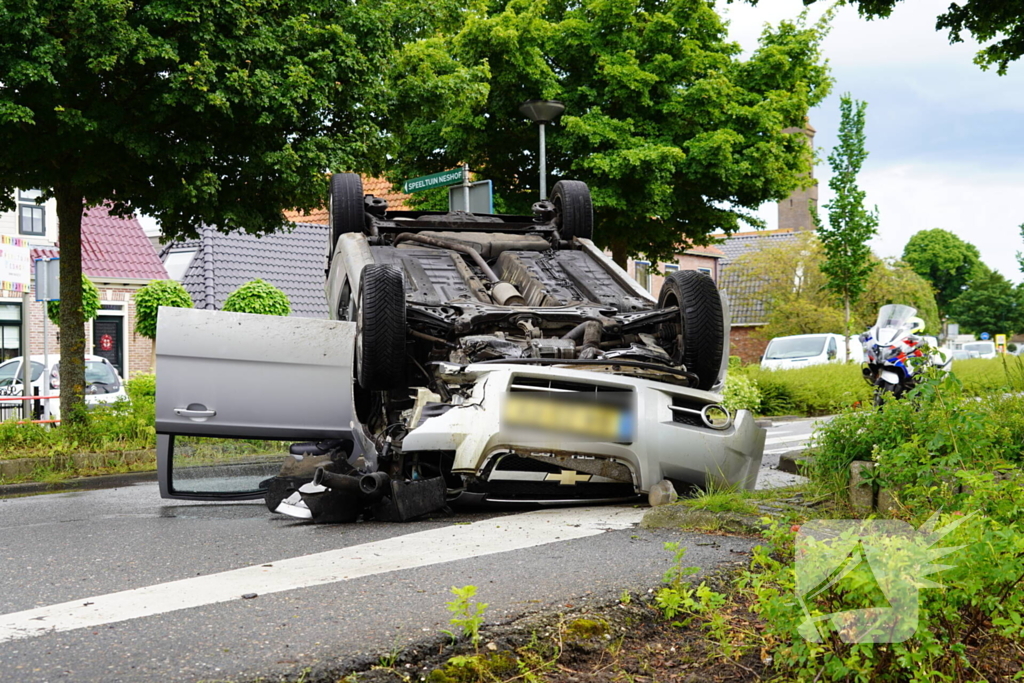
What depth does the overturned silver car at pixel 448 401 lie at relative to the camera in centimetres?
626

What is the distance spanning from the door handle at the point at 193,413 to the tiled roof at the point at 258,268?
22094mm

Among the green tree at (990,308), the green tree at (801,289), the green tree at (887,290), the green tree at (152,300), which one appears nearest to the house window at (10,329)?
the green tree at (152,300)

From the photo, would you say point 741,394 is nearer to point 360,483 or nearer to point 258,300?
point 360,483

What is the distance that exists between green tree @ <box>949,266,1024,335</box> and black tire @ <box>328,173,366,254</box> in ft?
280

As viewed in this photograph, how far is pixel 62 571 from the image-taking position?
16.3ft

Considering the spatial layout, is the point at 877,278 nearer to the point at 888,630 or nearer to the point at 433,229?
the point at 433,229

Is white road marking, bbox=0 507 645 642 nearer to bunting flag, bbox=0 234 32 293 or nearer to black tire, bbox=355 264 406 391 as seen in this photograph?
black tire, bbox=355 264 406 391

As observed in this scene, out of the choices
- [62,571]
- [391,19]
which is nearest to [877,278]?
[391,19]

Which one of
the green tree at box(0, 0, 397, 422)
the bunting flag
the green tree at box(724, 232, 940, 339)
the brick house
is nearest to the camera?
the green tree at box(0, 0, 397, 422)

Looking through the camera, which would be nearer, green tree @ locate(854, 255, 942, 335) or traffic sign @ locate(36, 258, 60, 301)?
traffic sign @ locate(36, 258, 60, 301)

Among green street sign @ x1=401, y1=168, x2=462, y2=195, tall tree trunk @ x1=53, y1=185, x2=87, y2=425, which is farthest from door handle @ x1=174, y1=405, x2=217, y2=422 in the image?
green street sign @ x1=401, y1=168, x2=462, y2=195

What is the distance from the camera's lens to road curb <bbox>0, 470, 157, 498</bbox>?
938 centimetres

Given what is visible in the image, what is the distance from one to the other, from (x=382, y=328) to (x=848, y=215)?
21.1 metres

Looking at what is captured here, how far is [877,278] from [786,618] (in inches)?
1665
